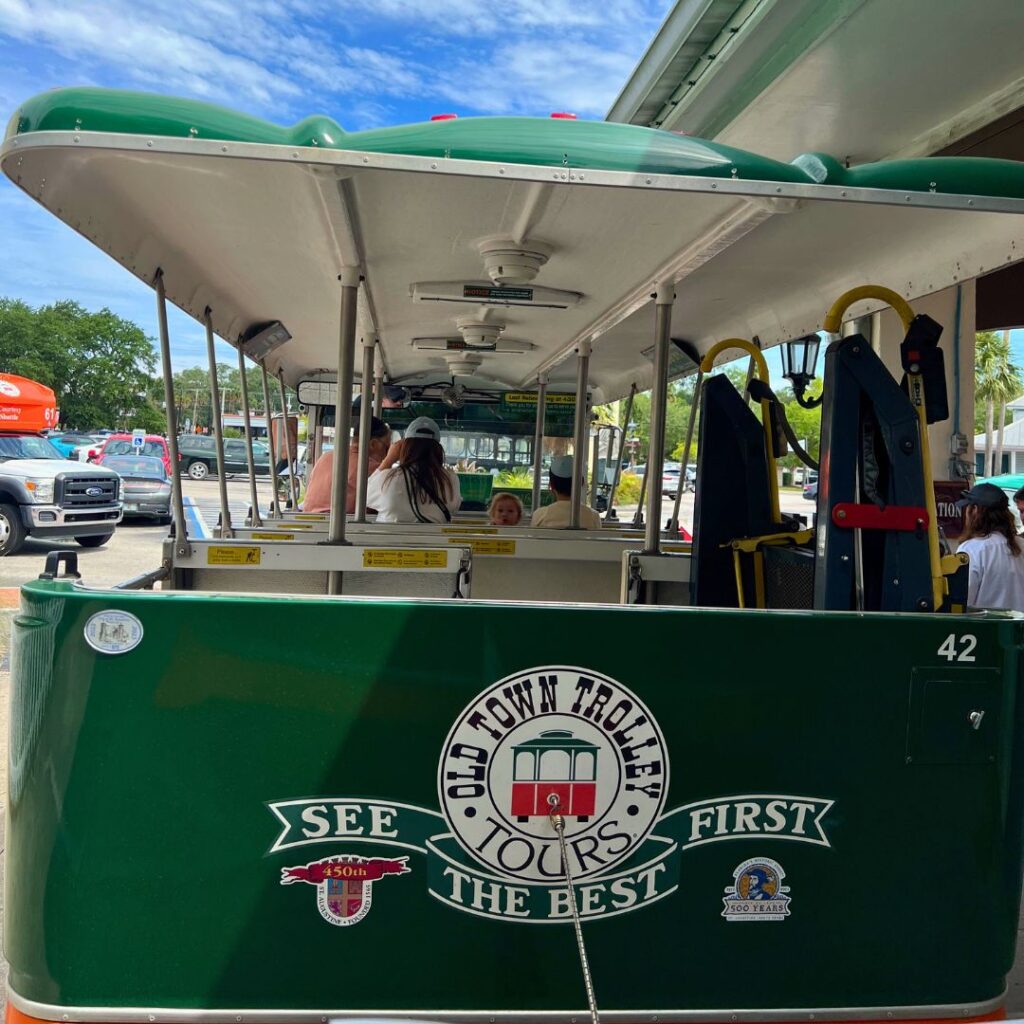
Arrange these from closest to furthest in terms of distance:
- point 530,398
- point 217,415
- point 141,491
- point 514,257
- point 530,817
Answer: point 530,817, point 514,257, point 217,415, point 530,398, point 141,491

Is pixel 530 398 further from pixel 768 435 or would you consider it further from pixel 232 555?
pixel 768 435

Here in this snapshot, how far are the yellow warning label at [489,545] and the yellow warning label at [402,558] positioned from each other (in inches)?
27.1

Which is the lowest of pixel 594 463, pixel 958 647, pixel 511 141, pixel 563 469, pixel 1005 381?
pixel 958 647

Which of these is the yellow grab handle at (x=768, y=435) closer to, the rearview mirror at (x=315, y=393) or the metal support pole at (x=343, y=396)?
the metal support pole at (x=343, y=396)

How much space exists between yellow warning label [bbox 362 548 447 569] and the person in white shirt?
2898 mm

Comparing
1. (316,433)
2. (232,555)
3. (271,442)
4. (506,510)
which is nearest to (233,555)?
(232,555)

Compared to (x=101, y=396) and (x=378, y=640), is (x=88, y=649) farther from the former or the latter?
(x=101, y=396)

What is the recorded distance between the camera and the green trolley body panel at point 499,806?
6.61 feet

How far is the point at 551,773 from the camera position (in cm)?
209

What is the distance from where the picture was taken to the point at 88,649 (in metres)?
1.99

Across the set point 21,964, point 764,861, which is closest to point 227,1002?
point 21,964

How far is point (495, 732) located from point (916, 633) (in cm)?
90

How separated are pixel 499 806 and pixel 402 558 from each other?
2092 mm

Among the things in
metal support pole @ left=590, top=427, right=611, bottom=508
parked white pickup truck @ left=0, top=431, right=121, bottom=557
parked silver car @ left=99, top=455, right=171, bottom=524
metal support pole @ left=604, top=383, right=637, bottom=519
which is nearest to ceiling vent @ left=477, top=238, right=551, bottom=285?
metal support pole @ left=604, top=383, right=637, bottom=519
